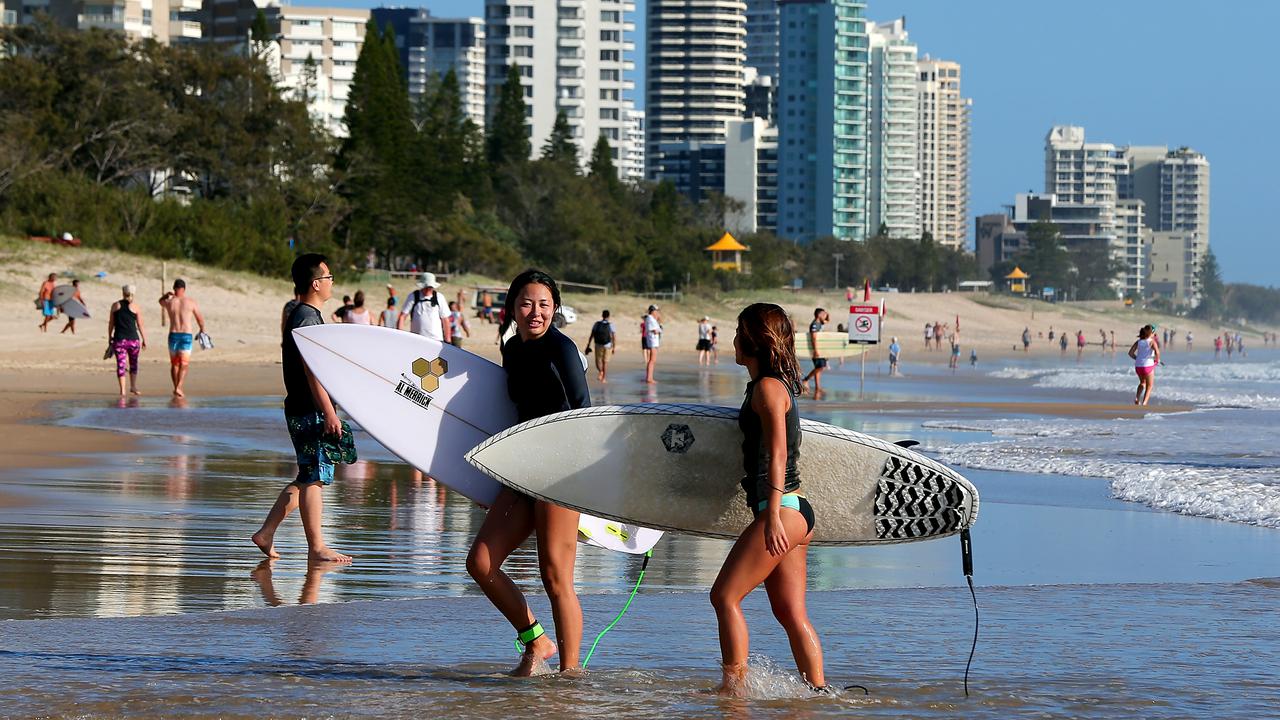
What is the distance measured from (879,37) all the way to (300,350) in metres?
186

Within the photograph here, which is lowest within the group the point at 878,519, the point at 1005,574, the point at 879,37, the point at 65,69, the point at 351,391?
the point at 1005,574

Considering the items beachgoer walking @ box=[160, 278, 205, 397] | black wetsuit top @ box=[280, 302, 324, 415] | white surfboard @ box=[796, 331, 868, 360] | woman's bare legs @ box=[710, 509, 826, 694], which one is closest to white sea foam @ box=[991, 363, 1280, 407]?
white surfboard @ box=[796, 331, 868, 360]

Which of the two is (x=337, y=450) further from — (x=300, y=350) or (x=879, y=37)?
(x=879, y=37)

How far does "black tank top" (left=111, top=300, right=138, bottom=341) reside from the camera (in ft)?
60.0

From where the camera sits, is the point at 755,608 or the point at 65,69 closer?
the point at 755,608

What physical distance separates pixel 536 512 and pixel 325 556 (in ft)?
8.60

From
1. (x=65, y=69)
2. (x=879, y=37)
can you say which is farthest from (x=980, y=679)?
(x=879, y=37)

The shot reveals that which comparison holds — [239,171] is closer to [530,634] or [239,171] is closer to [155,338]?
[155,338]

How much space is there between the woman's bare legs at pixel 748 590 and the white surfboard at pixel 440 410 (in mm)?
590

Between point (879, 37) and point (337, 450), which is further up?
point (879, 37)

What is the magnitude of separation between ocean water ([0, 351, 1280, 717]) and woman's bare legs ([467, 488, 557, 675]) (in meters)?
0.17

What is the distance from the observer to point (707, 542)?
28.4 ft

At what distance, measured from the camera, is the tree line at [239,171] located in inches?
1854

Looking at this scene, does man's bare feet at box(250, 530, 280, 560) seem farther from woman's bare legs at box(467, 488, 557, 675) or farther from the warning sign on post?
the warning sign on post
